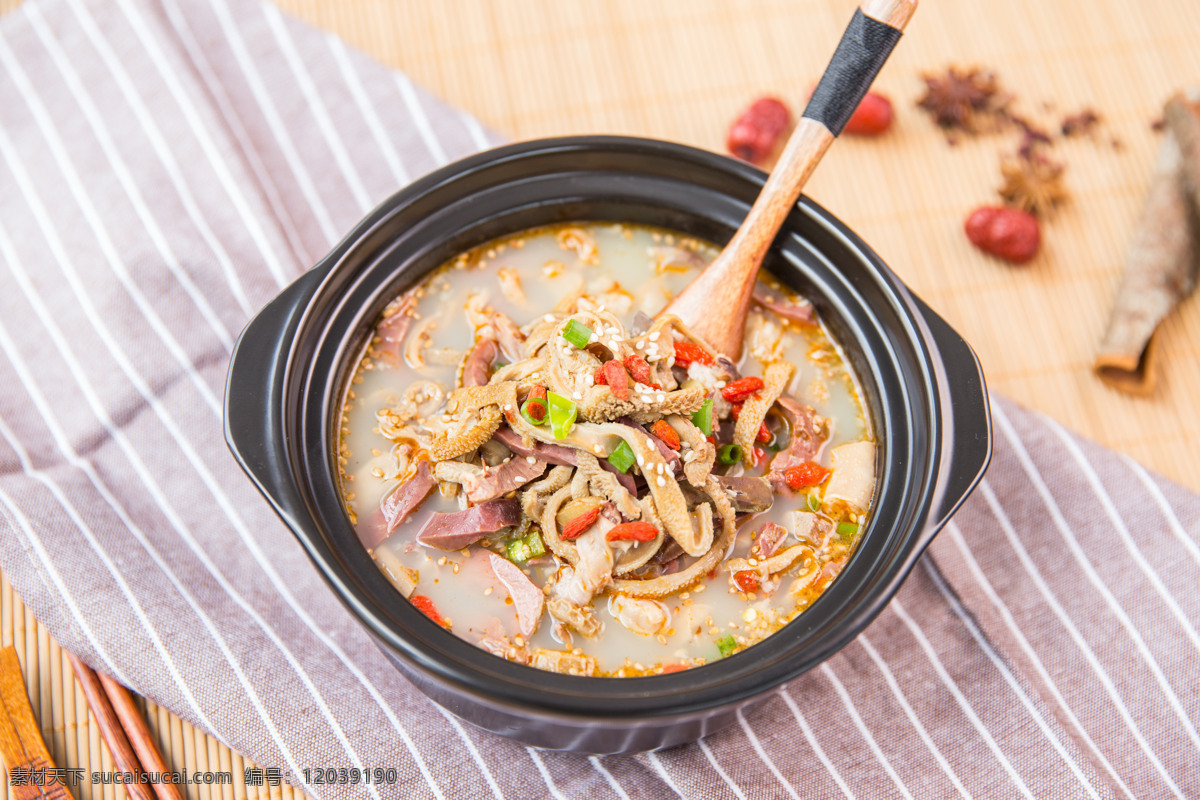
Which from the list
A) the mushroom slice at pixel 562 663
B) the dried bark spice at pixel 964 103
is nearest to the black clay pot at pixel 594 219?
the mushroom slice at pixel 562 663

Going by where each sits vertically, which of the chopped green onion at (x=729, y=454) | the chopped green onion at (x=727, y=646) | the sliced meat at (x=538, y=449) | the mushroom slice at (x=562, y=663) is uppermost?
the sliced meat at (x=538, y=449)

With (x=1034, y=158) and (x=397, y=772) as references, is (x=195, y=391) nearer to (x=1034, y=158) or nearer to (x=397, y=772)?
(x=397, y=772)

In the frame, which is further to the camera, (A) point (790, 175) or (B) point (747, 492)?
(A) point (790, 175)

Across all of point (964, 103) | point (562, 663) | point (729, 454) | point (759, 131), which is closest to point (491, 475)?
point (562, 663)

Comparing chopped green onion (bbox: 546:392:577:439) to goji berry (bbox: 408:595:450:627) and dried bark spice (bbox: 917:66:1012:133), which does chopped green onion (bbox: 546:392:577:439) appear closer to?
goji berry (bbox: 408:595:450:627)

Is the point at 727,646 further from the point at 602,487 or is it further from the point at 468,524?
the point at 468,524

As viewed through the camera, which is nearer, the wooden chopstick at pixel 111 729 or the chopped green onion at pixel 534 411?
the chopped green onion at pixel 534 411

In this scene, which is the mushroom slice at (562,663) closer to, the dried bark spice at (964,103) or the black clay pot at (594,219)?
the black clay pot at (594,219)
